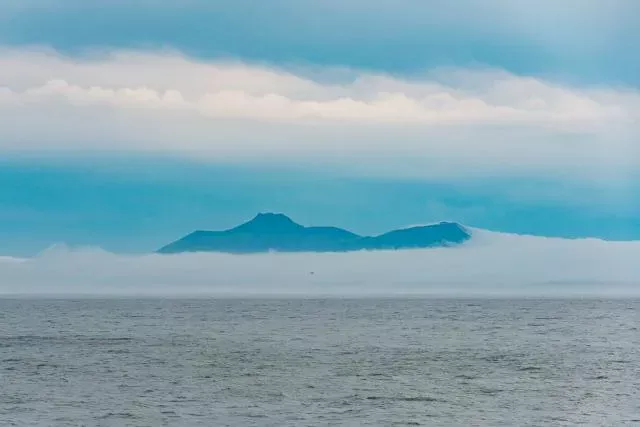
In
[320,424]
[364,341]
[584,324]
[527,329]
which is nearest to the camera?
[320,424]

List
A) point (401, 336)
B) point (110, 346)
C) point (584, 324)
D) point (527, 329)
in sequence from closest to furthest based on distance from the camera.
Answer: point (110, 346)
point (401, 336)
point (527, 329)
point (584, 324)

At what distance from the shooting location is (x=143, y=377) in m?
73.2

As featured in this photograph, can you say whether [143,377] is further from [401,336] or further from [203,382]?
[401,336]

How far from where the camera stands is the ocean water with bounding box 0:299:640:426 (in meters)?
55.7

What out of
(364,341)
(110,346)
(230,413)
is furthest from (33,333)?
(230,413)

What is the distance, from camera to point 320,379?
234 feet

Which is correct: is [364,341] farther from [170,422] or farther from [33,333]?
[170,422]

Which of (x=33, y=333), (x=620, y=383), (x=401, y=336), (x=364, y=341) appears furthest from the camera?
(x=33, y=333)

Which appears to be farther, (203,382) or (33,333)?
(33,333)

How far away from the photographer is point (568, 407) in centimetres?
5903

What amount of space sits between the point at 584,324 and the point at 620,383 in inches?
3321

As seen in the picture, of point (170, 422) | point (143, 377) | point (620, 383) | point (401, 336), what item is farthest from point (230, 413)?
point (401, 336)

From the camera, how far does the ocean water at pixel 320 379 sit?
5569cm

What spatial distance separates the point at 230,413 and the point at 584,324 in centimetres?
10531
